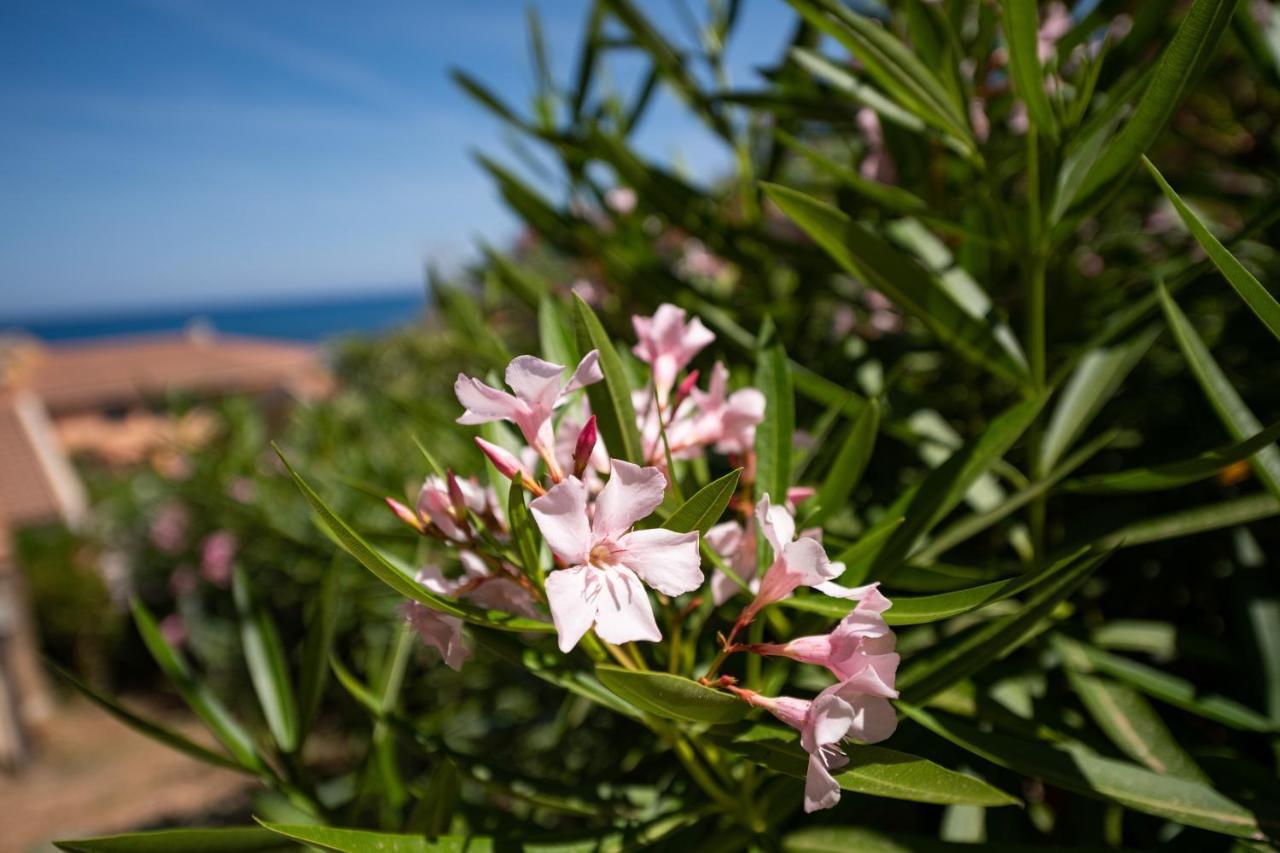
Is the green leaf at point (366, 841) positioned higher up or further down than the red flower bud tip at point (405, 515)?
further down

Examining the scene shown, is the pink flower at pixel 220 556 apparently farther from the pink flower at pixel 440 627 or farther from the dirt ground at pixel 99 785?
the pink flower at pixel 440 627

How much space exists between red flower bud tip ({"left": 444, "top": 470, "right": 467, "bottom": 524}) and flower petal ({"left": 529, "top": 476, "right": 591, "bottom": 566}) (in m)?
0.09

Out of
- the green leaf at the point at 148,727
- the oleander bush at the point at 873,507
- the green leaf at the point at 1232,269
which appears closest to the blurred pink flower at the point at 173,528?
the oleander bush at the point at 873,507

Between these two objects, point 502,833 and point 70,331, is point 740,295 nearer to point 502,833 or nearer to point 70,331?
point 502,833

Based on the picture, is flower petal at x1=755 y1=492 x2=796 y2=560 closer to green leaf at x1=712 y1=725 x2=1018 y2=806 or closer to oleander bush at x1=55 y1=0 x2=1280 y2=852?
oleander bush at x1=55 y1=0 x2=1280 y2=852

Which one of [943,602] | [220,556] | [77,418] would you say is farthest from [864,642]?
[77,418]

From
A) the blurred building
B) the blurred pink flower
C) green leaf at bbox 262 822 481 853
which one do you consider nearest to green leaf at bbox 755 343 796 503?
green leaf at bbox 262 822 481 853

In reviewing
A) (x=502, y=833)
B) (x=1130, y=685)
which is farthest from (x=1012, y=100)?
(x=502, y=833)

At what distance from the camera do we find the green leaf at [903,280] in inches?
24.1

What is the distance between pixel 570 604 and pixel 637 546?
49mm

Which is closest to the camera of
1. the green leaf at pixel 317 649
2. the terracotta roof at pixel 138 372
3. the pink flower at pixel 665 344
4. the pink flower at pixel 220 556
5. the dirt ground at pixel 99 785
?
the pink flower at pixel 665 344

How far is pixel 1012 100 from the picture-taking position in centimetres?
83

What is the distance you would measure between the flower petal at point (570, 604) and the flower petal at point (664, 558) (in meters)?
0.03

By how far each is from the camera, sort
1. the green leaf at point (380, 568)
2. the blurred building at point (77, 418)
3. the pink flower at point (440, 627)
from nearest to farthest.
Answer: the green leaf at point (380, 568) < the pink flower at point (440, 627) < the blurred building at point (77, 418)
